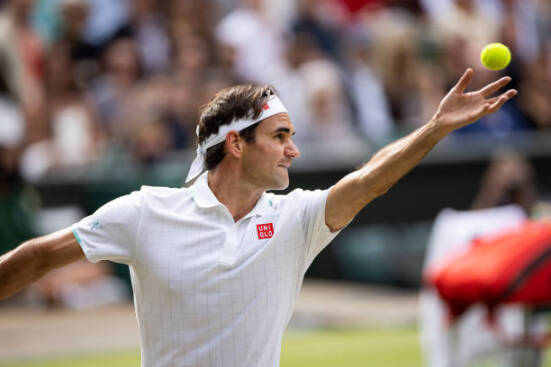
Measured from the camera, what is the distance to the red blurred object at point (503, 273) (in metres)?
6.25

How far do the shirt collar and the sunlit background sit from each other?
200 inches

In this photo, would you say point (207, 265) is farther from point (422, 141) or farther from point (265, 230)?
point (422, 141)

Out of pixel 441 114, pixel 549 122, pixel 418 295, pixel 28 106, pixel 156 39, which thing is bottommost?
pixel 418 295

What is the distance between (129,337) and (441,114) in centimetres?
698

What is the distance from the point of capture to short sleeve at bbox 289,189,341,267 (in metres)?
3.87

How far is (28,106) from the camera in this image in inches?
442

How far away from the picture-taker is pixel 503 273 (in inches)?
247

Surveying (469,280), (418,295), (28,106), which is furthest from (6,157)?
(469,280)

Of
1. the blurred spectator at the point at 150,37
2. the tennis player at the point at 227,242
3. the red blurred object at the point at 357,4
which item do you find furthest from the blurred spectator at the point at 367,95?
the tennis player at the point at 227,242

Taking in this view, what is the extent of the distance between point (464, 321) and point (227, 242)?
13.5ft

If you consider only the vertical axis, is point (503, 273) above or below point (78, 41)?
below

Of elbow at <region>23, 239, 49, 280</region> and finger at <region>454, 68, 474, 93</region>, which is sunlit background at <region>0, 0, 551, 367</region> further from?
finger at <region>454, 68, 474, 93</region>

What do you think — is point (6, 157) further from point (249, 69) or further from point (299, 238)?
point (299, 238)

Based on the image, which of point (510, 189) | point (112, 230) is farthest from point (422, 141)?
point (510, 189)
